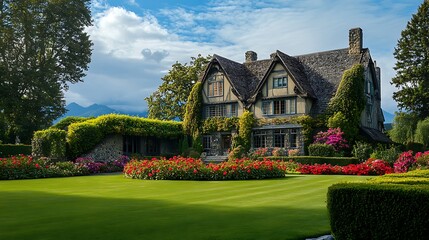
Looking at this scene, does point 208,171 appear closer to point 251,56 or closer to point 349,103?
point 349,103

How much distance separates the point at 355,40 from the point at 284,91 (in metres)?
7.94

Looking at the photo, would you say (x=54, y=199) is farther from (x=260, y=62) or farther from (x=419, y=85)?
(x=419, y=85)

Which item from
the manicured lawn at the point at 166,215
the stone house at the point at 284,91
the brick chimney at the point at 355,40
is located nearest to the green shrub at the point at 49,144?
the stone house at the point at 284,91

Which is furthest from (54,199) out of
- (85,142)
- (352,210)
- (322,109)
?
(322,109)

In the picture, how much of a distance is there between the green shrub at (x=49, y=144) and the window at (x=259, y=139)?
53.3 ft

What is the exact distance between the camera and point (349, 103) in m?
34.8

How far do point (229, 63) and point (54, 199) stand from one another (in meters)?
31.3

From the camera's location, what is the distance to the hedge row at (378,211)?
259 inches

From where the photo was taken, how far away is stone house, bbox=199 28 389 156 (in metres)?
37.0

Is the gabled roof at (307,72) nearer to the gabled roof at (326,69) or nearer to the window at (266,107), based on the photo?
the gabled roof at (326,69)

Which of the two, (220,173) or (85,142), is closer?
(220,173)

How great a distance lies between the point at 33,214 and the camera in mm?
9414

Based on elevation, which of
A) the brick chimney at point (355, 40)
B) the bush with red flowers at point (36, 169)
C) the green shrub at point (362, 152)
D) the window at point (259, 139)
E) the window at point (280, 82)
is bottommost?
the bush with red flowers at point (36, 169)

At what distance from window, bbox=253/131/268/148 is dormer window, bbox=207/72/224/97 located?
542 centimetres
